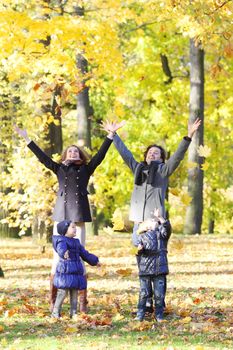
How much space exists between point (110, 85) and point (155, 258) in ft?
70.3

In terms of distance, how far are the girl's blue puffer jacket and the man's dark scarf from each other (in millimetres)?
997

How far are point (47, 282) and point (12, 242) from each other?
10382 mm

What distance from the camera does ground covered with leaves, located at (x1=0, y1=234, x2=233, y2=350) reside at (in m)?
7.45

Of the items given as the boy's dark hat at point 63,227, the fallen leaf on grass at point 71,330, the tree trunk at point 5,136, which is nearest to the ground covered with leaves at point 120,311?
the fallen leaf on grass at point 71,330

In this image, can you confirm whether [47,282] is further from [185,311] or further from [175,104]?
[175,104]

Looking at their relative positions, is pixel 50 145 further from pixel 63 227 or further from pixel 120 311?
pixel 63 227

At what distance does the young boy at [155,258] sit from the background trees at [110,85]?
1.23 meters

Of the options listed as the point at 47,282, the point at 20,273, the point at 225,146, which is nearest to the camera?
the point at 47,282

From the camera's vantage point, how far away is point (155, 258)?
8.60 m

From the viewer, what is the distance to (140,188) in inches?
361

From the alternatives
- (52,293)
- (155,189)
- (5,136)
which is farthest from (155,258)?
(5,136)

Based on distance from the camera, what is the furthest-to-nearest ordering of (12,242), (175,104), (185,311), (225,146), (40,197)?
(225,146), (175,104), (12,242), (40,197), (185,311)

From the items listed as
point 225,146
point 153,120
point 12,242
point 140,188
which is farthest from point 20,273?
point 225,146

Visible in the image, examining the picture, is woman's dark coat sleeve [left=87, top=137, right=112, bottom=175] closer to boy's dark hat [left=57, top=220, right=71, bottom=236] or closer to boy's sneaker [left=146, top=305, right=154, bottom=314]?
boy's dark hat [left=57, top=220, right=71, bottom=236]
